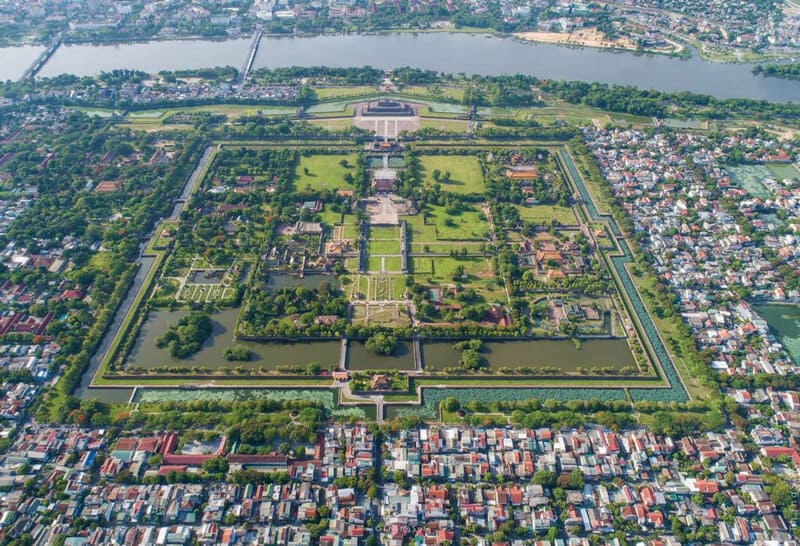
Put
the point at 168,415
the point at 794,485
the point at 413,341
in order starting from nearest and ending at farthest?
1. the point at 794,485
2. the point at 168,415
3. the point at 413,341

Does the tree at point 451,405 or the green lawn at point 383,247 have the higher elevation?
the green lawn at point 383,247

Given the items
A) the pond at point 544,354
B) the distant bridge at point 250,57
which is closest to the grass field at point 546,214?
the pond at point 544,354

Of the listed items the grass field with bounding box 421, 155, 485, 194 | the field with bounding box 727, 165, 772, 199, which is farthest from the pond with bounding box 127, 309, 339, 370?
the field with bounding box 727, 165, 772, 199

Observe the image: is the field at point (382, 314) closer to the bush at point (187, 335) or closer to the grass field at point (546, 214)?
the bush at point (187, 335)

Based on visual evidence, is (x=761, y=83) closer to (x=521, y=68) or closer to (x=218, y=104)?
(x=521, y=68)

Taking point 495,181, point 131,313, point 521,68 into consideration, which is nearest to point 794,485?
point 495,181

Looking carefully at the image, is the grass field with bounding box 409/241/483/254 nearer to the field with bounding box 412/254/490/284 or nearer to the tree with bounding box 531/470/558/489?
the field with bounding box 412/254/490/284
